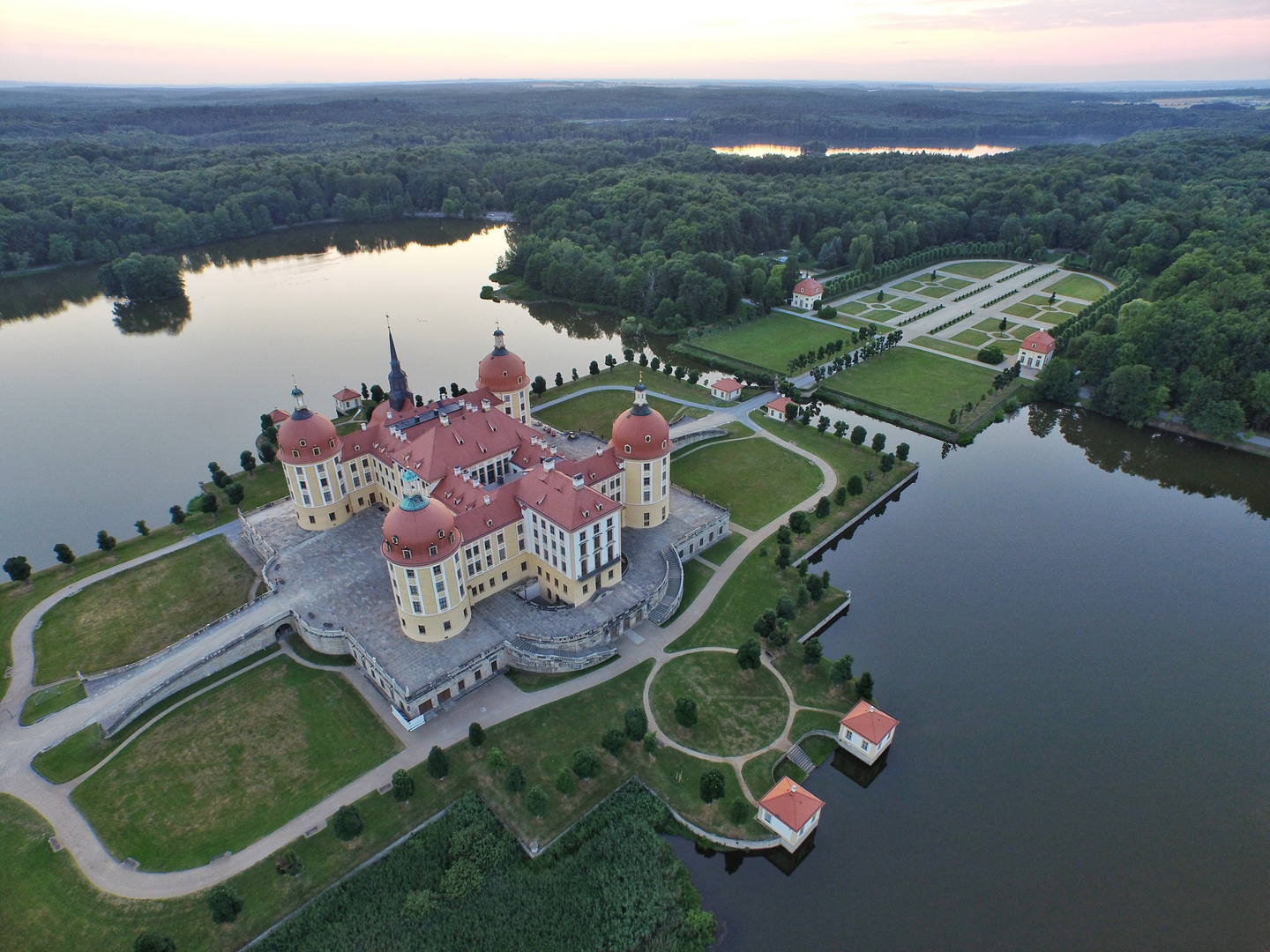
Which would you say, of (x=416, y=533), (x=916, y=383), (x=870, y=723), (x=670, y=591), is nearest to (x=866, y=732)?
(x=870, y=723)

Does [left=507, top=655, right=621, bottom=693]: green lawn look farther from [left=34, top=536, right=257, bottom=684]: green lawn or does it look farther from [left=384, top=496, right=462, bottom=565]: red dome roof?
[left=34, top=536, right=257, bottom=684]: green lawn

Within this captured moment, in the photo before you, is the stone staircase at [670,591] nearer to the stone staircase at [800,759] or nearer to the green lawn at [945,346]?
the stone staircase at [800,759]

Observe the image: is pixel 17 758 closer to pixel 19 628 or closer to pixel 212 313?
pixel 19 628

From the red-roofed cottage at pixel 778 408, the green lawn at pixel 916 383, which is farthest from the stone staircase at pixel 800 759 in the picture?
the green lawn at pixel 916 383

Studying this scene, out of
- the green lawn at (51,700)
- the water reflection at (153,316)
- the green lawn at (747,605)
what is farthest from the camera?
the water reflection at (153,316)

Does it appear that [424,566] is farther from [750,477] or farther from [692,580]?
[750,477]
